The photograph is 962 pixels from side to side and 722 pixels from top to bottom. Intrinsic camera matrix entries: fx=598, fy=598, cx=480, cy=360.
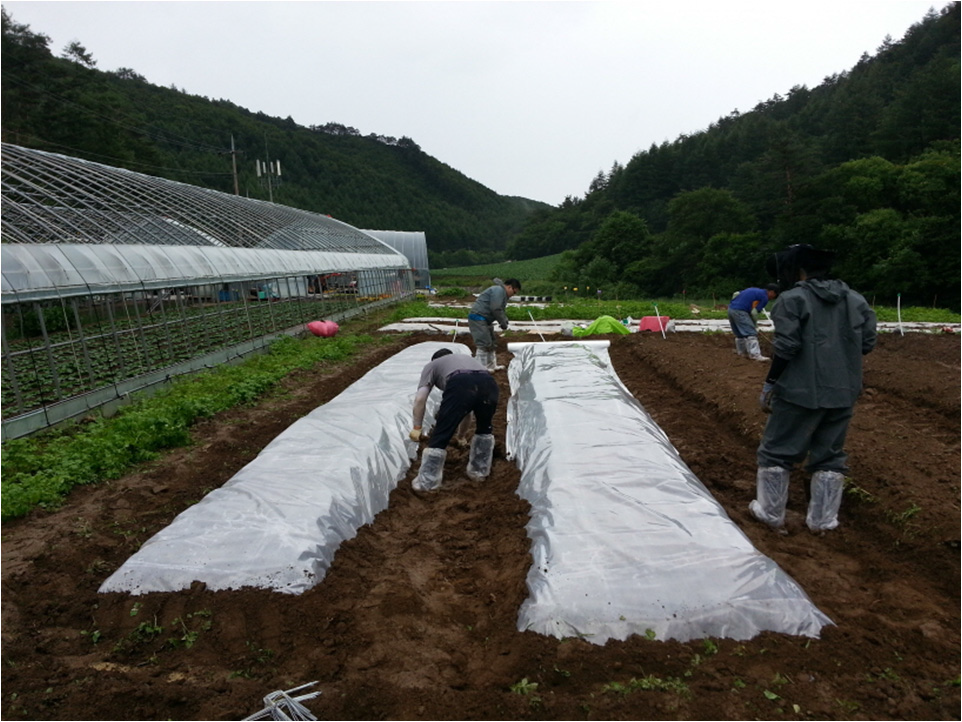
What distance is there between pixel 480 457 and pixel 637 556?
2.33 metres

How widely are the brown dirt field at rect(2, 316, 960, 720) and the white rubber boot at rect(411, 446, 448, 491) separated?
0.12 m

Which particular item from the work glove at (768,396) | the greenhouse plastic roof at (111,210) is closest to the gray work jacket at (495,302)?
the work glove at (768,396)

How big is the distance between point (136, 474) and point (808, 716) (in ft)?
18.1

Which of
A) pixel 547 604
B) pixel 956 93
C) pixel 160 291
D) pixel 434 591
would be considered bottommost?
pixel 434 591

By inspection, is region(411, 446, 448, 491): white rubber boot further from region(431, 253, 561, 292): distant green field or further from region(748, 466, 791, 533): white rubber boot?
region(431, 253, 561, 292): distant green field

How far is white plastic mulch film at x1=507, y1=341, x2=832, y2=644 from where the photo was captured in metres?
2.82

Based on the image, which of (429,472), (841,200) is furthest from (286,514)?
(841,200)

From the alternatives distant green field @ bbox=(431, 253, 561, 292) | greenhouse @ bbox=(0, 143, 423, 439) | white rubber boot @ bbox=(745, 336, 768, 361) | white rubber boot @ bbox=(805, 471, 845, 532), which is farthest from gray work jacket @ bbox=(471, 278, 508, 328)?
distant green field @ bbox=(431, 253, 561, 292)

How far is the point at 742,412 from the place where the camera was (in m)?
6.67

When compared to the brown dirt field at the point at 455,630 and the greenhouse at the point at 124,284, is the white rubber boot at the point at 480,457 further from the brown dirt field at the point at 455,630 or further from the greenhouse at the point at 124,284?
the greenhouse at the point at 124,284

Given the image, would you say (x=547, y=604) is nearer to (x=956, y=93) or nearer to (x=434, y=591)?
(x=434, y=591)

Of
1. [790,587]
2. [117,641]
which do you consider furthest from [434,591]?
[790,587]

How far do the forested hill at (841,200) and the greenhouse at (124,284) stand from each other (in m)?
23.1

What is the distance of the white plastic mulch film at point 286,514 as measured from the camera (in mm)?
3342
